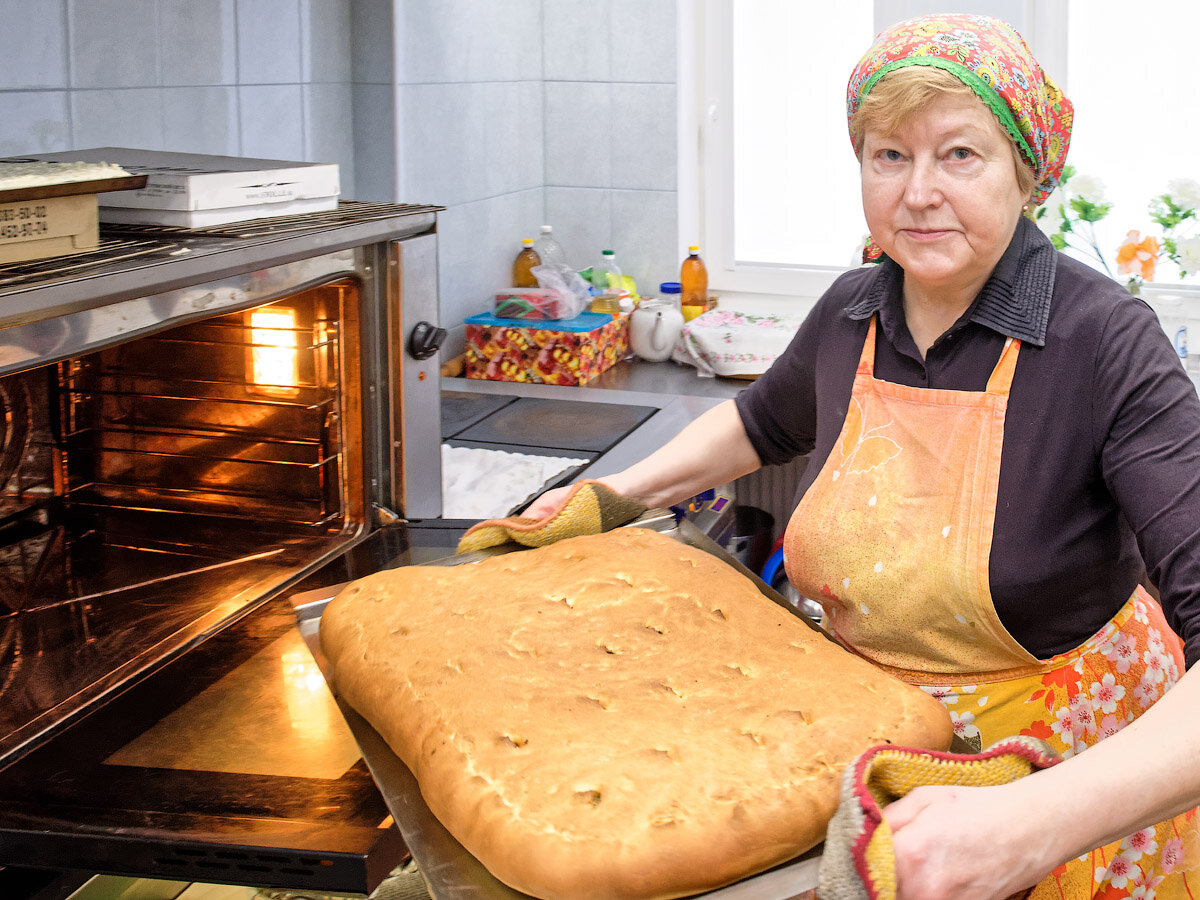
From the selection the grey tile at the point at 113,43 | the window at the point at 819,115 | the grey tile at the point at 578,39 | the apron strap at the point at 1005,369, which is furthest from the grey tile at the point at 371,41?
the apron strap at the point at 1005,369

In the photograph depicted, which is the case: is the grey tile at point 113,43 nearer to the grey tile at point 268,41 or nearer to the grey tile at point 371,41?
the grey tile at point 268,41

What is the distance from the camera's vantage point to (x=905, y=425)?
1196 millimetres

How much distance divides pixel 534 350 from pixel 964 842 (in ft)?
7.03

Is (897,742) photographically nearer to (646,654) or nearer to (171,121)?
(646,654)

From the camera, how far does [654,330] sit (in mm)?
2988

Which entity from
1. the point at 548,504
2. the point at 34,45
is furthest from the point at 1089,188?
the point at 34,45

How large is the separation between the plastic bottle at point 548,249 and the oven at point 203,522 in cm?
167

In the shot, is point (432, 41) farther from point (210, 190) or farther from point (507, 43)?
point (210, 190)

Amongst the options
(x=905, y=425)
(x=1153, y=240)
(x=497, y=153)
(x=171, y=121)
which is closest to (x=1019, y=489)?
(x=905, y=425)

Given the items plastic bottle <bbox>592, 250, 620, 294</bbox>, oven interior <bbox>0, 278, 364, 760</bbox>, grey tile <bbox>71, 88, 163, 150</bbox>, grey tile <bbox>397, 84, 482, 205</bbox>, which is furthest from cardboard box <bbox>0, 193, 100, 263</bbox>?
plastic bottle <bbox>592, 250, 620, 294</bbox>

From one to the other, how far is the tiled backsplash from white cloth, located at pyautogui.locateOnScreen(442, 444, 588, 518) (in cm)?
63

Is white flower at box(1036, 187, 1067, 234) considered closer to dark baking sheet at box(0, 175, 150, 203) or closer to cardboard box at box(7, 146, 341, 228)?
cardboard box at box(7, 146, 341, 228)

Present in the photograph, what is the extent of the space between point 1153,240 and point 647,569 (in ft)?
6.49

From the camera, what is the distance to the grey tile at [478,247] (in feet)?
9.00
